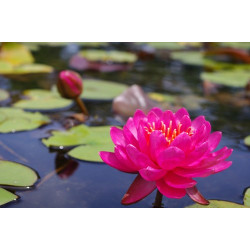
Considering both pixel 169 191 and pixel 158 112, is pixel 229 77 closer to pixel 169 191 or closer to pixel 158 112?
pixel 158 112

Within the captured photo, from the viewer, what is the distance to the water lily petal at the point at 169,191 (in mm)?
950

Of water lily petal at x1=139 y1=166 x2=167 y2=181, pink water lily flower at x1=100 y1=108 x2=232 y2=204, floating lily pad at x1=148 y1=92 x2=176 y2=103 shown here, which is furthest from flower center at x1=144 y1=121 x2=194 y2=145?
floating lily pad at x1=148 y1=92 x2=176 y2=103

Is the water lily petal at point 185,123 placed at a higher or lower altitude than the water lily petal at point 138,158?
higher

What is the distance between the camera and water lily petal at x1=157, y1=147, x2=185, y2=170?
0.93m

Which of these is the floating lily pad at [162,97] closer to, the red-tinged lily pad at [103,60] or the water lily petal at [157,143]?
the red-tinged lily pad at [103,60]

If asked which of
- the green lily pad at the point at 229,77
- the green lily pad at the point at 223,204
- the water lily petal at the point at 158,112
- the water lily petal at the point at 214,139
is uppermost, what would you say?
the green lily pad at the point at 229,77

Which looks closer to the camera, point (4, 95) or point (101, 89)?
point (4, 95)

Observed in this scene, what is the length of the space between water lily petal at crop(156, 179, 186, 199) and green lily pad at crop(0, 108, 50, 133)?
28.4 inches

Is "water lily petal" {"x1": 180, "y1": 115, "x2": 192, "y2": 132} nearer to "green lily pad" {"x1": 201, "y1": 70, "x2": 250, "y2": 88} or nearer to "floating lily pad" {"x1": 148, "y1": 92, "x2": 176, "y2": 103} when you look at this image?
"floating lily pad" {"x1": 148, "y1": 92, "x2": 176, "y2": 103}

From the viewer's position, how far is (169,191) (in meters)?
0.96

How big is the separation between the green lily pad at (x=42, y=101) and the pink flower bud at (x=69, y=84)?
16cm

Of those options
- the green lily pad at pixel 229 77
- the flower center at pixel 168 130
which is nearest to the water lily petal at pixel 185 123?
the flower center at pixel 168 130

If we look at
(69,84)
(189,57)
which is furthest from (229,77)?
(69,84)

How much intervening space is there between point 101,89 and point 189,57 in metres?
1.07
